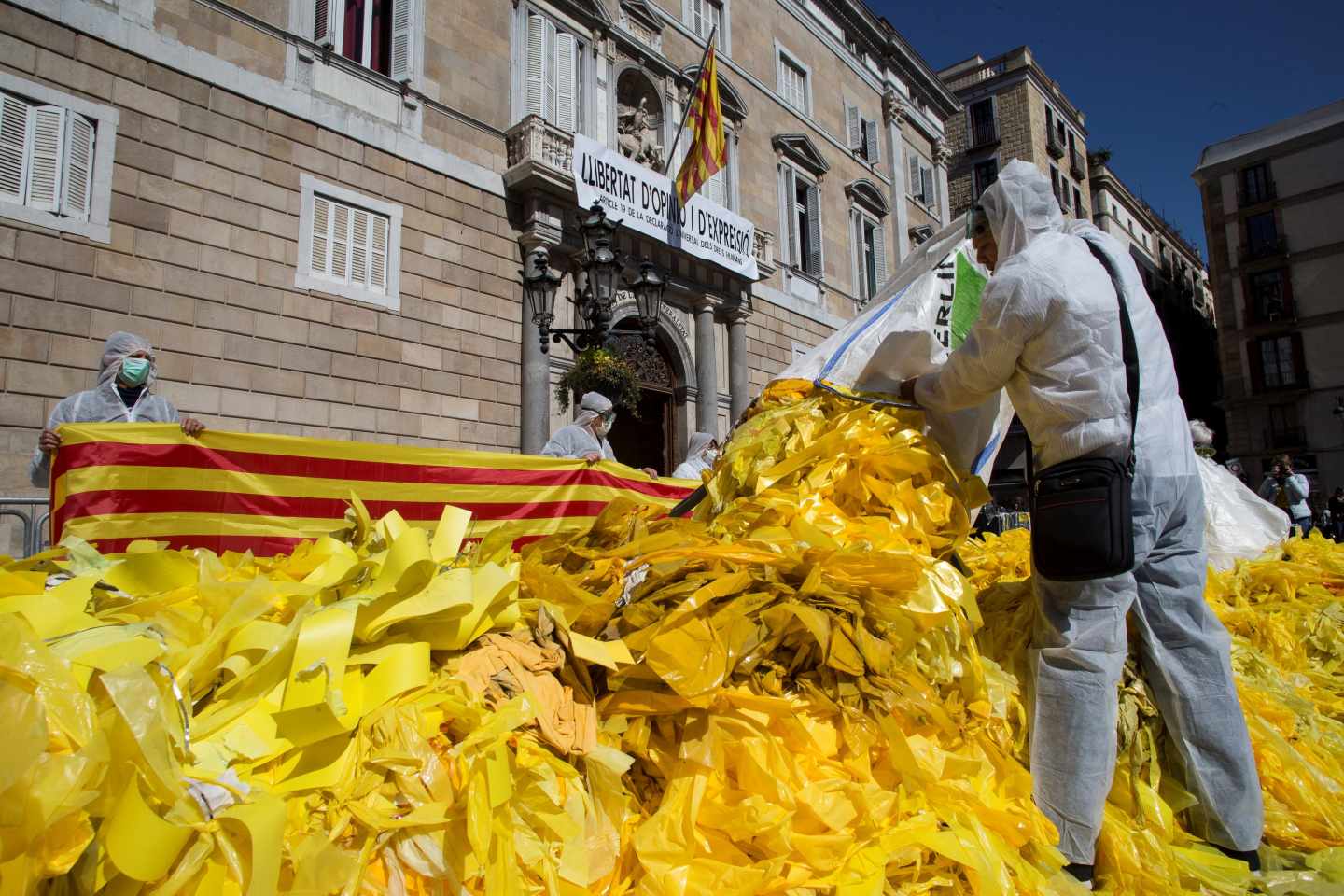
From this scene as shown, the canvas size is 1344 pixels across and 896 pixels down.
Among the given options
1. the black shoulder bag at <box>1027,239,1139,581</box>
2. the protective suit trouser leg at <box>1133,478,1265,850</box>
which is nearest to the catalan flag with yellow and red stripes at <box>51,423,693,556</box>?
the black shoulder bag at <box>1027,239,1139,581</box>

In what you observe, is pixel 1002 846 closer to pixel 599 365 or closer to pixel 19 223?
pixel 599 365

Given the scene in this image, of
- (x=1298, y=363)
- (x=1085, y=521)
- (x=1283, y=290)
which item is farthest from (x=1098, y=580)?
(x=1283, y=290)

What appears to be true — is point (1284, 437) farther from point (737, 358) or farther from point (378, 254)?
point (378, 254)

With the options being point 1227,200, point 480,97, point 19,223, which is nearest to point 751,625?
point 19,223

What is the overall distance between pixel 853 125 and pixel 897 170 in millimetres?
2100

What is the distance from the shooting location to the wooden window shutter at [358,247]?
8688 millimetres

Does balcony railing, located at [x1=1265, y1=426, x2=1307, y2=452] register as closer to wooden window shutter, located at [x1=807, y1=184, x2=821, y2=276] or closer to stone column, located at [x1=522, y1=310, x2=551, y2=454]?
wooden window shutter, located at [x1=807, y1=184, x2=821, y2=276]

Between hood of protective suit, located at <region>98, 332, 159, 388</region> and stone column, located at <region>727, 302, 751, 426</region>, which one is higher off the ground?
stone column, located at <region>727, 302, 751, 426</region>

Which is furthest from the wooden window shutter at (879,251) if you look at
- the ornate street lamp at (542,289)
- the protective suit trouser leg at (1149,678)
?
the protective suit trouser leg at (1149,678)

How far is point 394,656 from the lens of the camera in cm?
131

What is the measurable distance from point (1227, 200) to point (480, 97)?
1472 inches

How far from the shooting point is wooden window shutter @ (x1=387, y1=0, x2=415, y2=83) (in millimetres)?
9336

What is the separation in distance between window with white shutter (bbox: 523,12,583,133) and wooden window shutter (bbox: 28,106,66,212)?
5.63 meters

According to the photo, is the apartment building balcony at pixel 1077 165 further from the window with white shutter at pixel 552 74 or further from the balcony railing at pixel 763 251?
the window with white shutter at pixel 552 74
